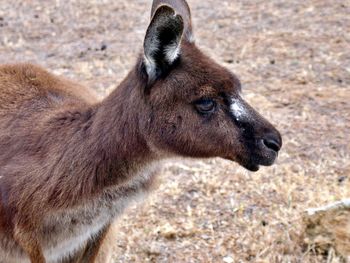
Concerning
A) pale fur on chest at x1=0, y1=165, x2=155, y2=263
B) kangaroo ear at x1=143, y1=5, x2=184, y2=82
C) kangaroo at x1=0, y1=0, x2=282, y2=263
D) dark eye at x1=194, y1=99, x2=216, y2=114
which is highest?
kangaroo ear at x1=143, y1=5, x2=184, y2=82

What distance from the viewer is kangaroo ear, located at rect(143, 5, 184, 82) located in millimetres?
3441

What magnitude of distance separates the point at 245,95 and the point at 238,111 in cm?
383

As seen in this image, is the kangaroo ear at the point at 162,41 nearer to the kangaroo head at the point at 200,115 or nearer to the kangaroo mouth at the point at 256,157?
the kangaroo head at the point at 200,115

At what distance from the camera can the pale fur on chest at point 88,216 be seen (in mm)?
3816

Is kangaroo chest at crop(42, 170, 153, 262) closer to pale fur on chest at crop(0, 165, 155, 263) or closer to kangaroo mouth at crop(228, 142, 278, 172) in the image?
Answer: pale fur on chest at crop(0, 165, 155, 263)

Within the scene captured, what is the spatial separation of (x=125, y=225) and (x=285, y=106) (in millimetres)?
2657

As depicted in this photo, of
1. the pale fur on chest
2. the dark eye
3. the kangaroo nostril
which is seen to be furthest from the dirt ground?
the kangaroo nostril

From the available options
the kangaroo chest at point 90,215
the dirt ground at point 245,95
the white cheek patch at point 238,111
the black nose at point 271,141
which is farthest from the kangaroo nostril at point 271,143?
the kangaroo chest at point 90,215

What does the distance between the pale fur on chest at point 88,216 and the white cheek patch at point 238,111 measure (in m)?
0.53

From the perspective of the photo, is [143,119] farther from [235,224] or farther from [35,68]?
[235,224]

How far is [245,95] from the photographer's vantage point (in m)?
7.47

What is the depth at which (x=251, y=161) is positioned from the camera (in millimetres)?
3699

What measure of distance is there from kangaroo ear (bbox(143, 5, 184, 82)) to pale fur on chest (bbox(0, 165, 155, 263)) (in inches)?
21.5

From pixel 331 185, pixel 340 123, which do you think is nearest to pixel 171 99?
pixel 331 185
